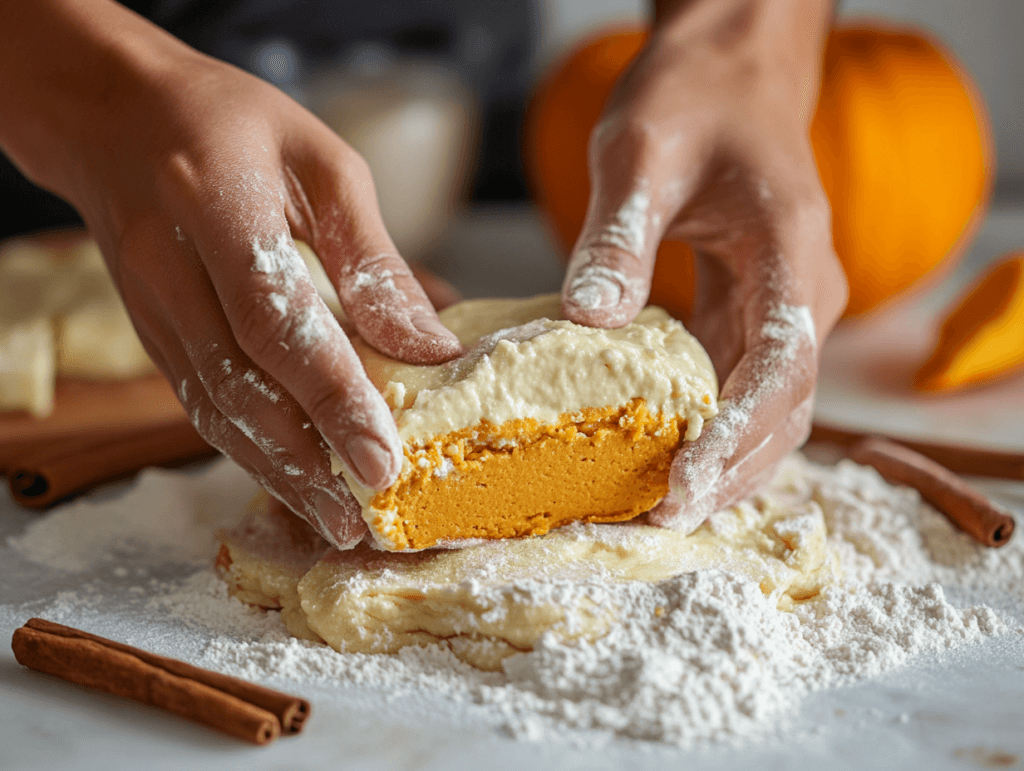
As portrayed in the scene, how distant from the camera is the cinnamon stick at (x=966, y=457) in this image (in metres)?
2.19

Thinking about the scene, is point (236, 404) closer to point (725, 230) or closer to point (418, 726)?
point (418, 726)

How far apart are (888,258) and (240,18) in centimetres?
238

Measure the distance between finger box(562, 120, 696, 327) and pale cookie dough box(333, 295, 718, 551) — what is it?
49mm

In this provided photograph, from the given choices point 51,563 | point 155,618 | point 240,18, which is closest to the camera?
point 155,618

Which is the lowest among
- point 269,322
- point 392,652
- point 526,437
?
point 392,652

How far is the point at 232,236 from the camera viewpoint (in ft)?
4.98

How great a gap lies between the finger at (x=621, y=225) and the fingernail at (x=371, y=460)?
43 centimetres

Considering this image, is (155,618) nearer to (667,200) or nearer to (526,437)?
(526,437)

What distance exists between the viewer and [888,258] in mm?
3113

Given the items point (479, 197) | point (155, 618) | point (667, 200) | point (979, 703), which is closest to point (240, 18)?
point (479, 197)

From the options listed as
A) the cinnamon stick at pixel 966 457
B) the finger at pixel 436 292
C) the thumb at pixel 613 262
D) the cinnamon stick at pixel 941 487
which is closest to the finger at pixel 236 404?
A: the thumb at pixel 613 262

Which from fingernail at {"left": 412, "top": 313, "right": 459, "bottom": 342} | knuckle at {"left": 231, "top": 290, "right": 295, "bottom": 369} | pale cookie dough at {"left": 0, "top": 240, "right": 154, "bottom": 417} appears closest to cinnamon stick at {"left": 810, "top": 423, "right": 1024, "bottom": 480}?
fingernail at {"left": 412, "top": 313, "right": 459, "bottom": 342}

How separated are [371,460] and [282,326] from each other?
0.25m

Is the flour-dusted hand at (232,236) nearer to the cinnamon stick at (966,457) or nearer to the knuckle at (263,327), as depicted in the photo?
the knuckle at (263,327)
